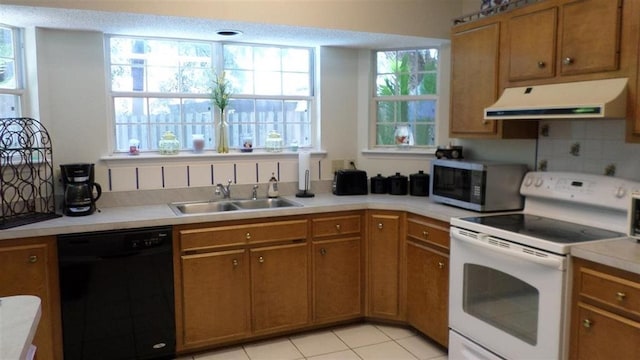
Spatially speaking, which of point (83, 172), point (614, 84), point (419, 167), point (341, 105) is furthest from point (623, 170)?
point (83, 172)

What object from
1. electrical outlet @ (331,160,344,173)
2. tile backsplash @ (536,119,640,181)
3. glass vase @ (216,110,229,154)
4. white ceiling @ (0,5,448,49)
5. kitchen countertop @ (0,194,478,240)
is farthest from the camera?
electrical outlet @ (331,160,344,173)

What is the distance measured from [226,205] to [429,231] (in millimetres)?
1449

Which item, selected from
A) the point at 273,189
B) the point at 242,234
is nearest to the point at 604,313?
the point at 242,234

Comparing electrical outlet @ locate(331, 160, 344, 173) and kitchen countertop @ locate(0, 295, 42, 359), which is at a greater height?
electrical outlet @ locate(331, 160, 344, 173)

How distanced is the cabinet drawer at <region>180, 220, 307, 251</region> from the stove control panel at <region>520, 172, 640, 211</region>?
4.77 ft

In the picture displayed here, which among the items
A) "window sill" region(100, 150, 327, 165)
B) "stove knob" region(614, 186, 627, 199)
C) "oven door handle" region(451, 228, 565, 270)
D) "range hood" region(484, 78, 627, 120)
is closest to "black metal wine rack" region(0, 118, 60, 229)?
"window sill" region(100, 150, 327, 165)

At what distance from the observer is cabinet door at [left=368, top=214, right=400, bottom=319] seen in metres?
3.43

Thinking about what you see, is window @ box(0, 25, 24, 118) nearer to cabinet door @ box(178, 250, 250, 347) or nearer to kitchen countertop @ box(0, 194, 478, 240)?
kitchen countertop @ box(0, 194, 478, 240)

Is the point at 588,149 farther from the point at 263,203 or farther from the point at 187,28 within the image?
the point at 187,28

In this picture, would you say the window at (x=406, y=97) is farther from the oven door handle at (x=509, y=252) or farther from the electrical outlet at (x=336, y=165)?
the oven door handle at (x=509, y=252)

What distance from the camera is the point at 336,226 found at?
11.2ft

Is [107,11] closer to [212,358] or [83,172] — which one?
[83,172]

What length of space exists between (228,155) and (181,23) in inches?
39.7

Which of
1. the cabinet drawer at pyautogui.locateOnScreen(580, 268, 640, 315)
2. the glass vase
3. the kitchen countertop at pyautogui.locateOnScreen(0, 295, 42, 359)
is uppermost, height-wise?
the glass vase
